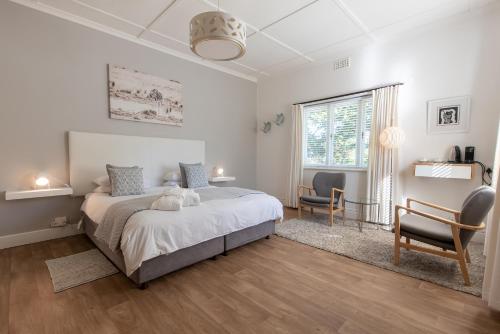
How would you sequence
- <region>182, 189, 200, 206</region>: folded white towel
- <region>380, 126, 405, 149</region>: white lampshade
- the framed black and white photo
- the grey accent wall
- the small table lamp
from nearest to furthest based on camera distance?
<region>182, 189, 200, 206</region>: folded white towel, the grey accent wall, the framed black and white photo, <region>380, 126, 405, 149</region>: white lampshade, the small table lamp

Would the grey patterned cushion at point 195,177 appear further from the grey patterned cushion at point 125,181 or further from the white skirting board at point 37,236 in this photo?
the white skirting board at point 37,236

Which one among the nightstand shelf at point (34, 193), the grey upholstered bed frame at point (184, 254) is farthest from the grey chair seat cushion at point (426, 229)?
the nightstand shelf at point (34, 193)

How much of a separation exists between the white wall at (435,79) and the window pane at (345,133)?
0.29 m

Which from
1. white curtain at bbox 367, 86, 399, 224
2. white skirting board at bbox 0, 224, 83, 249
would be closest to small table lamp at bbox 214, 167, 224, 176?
white skirting board at bbox 0, 224, 83, 249

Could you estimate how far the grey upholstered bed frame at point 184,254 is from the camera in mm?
1888

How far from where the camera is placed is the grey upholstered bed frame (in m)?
1.89

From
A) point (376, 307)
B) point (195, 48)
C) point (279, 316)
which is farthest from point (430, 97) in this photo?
point (279, 316)

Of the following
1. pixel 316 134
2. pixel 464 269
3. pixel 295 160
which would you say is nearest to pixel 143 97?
pixel 295 160

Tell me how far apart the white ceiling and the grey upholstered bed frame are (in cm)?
274

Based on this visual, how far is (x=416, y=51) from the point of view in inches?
129

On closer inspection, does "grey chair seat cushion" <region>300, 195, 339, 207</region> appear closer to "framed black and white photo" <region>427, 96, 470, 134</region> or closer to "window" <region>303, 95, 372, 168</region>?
"window" <region>303, 95, 372, 168</region>

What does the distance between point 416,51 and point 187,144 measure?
3989 mm

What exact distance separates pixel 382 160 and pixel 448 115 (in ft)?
3.27

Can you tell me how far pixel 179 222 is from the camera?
6.64 feet
